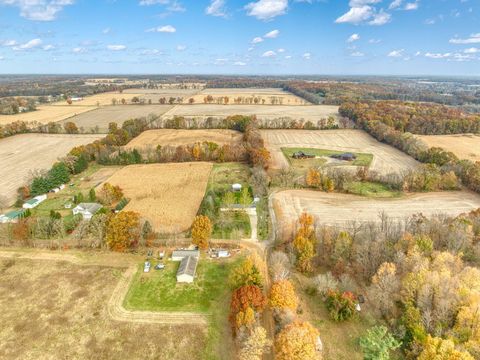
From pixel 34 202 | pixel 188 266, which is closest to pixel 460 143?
pixel 188 266

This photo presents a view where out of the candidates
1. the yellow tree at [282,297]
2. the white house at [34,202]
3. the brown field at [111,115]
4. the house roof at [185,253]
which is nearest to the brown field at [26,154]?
the white house at [34,202]

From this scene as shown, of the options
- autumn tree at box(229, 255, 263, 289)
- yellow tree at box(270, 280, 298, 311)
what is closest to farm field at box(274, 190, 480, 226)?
autumn tree at box(229, 255, 263, 289)

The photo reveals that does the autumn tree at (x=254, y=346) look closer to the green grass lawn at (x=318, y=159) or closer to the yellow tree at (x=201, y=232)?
the yellow tree at (x=201, y=232)

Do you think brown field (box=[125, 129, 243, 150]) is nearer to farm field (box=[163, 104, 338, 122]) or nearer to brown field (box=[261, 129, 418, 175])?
brown field (box=[261, 129, 418, 175])

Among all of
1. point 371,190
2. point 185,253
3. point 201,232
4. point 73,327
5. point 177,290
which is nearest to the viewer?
point 73,327

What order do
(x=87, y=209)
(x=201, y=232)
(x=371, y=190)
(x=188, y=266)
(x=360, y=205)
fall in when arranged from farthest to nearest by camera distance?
(x=371, y=190) → (x=360, y=205) → (x=87, y=209) → (x=201, y=232) → (x=188, y=266)

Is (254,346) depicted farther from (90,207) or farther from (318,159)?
(318,159)
